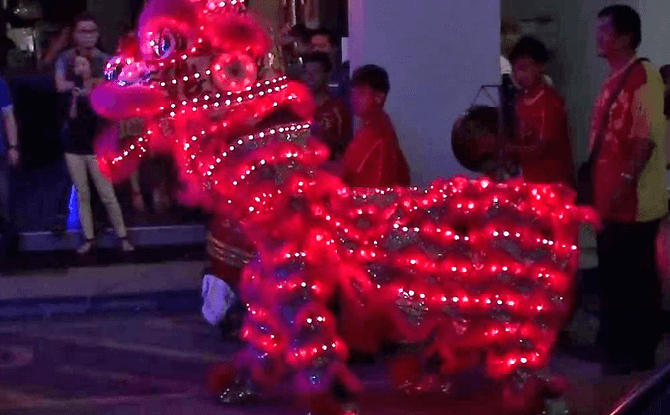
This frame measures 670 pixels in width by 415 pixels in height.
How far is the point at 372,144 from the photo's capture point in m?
6.78

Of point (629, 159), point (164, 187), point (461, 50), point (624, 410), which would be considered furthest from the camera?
point (164, 187)

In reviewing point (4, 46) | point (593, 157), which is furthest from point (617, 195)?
point (4, 46)

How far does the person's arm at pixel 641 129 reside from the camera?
665cm

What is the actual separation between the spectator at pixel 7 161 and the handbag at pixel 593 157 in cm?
451

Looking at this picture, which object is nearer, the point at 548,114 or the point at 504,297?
the point at 504,297

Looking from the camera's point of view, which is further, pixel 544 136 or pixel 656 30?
pixel 656 30

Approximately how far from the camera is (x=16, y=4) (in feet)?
37.8

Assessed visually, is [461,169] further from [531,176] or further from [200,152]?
[200,152]

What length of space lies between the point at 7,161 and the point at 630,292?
203 inches

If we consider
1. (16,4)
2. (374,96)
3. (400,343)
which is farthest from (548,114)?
(16,4)

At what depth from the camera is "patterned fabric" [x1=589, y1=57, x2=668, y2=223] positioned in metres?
6.66

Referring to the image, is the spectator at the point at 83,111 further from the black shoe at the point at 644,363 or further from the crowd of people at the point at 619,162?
the black shoe at the point at 644,363

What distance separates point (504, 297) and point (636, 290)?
1.48 meters

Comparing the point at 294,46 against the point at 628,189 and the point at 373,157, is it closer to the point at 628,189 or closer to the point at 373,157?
the point at 373,157
